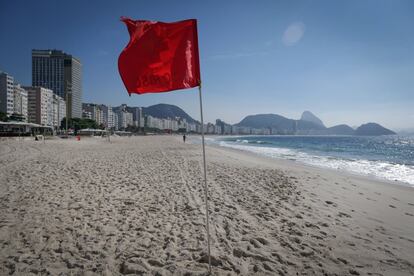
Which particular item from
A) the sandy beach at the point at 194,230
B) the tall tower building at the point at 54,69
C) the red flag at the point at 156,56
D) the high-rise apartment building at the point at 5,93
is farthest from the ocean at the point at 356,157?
the tall tower building at the point at 54,69

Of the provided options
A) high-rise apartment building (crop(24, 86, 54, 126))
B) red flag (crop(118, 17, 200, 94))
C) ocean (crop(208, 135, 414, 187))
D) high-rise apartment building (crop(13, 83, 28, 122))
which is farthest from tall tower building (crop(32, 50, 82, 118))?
red flag (crop(118, 17, 200, 94))

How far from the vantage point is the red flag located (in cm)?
331

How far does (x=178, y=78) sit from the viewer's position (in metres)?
3.32

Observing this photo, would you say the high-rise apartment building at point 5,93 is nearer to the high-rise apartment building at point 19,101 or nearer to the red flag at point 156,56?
the high-rise apartment building at point 19,101

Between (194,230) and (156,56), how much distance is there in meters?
3.32

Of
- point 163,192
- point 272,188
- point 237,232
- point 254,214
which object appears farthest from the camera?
point 272,188

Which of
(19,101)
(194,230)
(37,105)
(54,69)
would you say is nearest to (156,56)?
(194,230)

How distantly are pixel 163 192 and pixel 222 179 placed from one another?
301cm

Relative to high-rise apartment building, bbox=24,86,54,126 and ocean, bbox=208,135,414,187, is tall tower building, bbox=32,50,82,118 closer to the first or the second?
high-rise apartment building, bbox=24,86,54,126

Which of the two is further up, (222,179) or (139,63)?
(139,63)

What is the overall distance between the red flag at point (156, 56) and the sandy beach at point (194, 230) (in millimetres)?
2665

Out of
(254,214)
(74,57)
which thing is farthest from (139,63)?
(74,57)

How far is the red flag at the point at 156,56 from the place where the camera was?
3309 millimetres

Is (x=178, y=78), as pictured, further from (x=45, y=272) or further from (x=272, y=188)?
(x=272, y=188)
